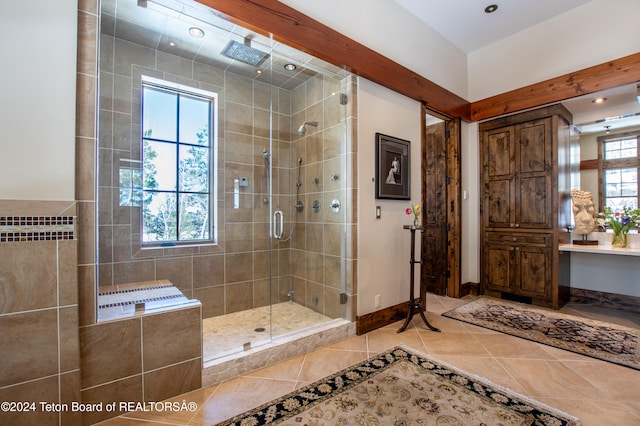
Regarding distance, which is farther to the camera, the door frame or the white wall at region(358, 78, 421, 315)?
the door frame

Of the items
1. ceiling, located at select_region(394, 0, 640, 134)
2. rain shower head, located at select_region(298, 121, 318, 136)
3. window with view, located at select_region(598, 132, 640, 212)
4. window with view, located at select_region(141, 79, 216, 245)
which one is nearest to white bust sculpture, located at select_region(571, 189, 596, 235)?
window with view, located at select_region(598, 132, 640, 212)

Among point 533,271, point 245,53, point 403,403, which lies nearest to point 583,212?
point 533,271

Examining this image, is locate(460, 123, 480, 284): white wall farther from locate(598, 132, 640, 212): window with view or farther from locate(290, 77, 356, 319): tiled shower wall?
locate(290, 77, 356, 319): tiled shower wall

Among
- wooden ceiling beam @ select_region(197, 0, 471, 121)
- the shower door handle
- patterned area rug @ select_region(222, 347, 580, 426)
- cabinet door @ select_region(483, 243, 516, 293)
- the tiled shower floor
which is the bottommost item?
patterned area rug @ select_region(222, 347, 580, 426)

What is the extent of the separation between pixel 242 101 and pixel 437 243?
10.8 feet

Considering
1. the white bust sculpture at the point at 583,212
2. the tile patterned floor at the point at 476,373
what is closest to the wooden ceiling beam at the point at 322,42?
the white bust sculpture at the point at 583,212

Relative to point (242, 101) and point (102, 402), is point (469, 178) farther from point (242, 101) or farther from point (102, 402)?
point (102, 402)

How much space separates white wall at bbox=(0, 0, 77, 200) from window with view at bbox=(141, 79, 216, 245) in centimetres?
122

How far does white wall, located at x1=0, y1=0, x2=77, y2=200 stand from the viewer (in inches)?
52.7

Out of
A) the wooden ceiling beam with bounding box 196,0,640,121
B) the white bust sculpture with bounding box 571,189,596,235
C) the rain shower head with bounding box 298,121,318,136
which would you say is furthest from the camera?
the white bust sculpture with bounding box 571,189,596,235

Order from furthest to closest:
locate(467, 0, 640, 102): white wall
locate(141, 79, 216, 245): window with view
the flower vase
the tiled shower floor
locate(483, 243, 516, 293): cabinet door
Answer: locate(483, 243, 516, 293): cabinet door, the flower vase, locate(467, 0, 640, 102): white wall, locate(141, 79, 216, 245): window with view, the tiled shower floor

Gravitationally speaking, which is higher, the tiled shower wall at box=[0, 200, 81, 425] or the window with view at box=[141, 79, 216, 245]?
the window with view at box=[141, 79, 216, 245]

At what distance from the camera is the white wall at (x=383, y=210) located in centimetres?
278

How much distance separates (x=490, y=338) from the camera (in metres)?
2.66
